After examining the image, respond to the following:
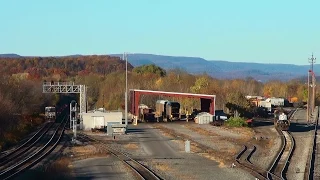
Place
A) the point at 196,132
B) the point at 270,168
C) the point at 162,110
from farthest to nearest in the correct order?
the point at 162,110, the point at 196,132, the point at 270,168

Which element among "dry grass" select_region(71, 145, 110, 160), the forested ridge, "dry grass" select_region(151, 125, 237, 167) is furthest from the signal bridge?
"dry grass" select_region(151, 125, 237, 167)

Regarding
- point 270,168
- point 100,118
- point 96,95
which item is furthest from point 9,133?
point 96,95

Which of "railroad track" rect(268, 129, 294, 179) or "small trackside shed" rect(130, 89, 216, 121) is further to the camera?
"small trackside shed" rect(130, 89, 216, 121)

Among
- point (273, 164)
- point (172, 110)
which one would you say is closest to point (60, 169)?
point (273, 164)

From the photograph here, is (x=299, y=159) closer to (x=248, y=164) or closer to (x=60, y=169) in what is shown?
(x=248, y=164)

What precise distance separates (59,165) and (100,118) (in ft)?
94.2

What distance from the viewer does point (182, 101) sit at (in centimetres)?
8969

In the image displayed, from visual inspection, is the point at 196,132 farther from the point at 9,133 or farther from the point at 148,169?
the point at 148,169

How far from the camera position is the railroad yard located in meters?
24.3

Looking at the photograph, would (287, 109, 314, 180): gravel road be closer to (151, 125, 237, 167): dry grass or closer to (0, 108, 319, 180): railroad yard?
(0, 108, 319, 180): railroad yard

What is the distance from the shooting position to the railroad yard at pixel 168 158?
24297 millimetres

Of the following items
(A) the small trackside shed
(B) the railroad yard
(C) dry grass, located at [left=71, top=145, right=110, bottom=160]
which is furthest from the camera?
(A) the small trackside shed

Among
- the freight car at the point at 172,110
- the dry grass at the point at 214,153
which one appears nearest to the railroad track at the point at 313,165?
the dry grass at the point at 214,153

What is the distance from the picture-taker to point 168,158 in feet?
102
